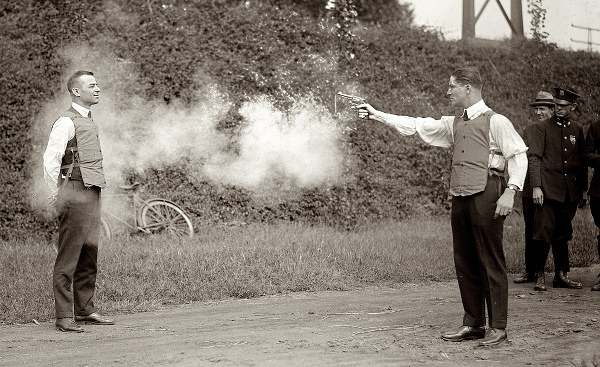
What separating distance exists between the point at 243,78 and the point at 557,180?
5895 millimetres

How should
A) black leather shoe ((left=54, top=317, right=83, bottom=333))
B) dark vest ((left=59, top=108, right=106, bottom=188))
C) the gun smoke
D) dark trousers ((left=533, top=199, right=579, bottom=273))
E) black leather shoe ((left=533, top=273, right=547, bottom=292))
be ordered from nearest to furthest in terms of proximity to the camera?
black leather shoe ((left=54, top=317, right=83, bottom=333)) → dark vest ((left=59, top=108, right=106, bottom=188)) → black leather shoe ((left=533, top=273, right=547, bottom=292)) → dark trousers ((left=533, top=199, right=579, bottom=273)) → the gun smoke

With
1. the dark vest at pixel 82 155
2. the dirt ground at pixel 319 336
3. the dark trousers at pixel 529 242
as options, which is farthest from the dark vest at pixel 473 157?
the dark trousers at pixel 529 242

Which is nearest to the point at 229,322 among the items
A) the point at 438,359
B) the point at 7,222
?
the point at 438,359

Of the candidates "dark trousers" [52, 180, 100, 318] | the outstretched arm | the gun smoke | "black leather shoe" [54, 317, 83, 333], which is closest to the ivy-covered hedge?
the gun smoke

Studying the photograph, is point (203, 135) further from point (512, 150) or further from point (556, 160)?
point (512, 150)

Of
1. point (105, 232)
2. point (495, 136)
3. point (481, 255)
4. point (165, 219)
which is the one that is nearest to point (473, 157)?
point (495, 136)

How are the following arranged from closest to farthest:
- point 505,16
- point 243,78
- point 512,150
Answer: point 512,150, point 243,78, point 505,16

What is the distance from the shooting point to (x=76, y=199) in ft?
26.6

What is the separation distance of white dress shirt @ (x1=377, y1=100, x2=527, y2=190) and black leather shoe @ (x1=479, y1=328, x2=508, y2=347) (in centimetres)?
118

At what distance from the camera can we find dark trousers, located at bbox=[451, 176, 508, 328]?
7.00 metres

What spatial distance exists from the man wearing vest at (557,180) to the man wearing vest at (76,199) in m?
5.18

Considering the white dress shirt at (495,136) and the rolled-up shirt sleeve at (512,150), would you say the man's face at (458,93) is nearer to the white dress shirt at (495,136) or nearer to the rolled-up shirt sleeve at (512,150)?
the white dress shirt at (495,136)

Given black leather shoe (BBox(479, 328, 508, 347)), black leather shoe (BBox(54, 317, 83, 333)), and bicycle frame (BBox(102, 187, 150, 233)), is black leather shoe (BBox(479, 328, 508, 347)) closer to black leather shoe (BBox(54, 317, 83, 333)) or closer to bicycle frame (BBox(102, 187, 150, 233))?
black leather shoe (BBox(54, 317, 83, 333))

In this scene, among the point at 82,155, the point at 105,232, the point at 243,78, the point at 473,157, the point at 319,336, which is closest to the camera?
the point at 473,157
